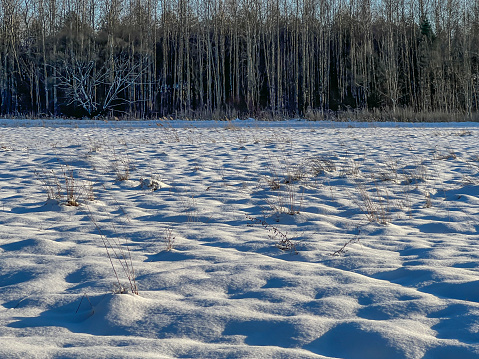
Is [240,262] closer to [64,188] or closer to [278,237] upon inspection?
[278,237]

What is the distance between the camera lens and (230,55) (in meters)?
29.5

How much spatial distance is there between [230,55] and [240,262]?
2767 cm

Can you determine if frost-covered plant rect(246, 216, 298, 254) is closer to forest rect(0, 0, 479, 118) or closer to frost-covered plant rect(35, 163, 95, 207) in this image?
frost-covered plant rect(35, 163, 95, 207)

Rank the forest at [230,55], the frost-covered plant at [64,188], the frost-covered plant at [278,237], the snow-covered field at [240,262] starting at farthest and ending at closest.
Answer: the forest at [230,55]
the frost-covered plant at [64,188]
the frost-covered plant at [278,237]
the snow-covered field at [240,262]

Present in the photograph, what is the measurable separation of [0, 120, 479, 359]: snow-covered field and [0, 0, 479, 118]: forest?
854 inches

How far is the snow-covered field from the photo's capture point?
1922mm

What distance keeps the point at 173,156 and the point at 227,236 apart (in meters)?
4.60

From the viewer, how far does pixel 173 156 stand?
8.05 meters

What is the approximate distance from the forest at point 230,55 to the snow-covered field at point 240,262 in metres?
21.7

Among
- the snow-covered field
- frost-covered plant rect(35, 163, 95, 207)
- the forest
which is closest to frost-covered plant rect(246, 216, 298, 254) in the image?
the snow-covered field

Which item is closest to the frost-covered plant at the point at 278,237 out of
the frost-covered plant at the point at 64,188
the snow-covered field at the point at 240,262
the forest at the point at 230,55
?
the snow-covered field at the point at 240,262

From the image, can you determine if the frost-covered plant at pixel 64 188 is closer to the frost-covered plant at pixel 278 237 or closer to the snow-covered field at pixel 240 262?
the snow-covered field at pixel 240 262

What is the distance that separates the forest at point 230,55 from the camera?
27.9 m

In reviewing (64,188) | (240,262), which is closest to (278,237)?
(240,262)
